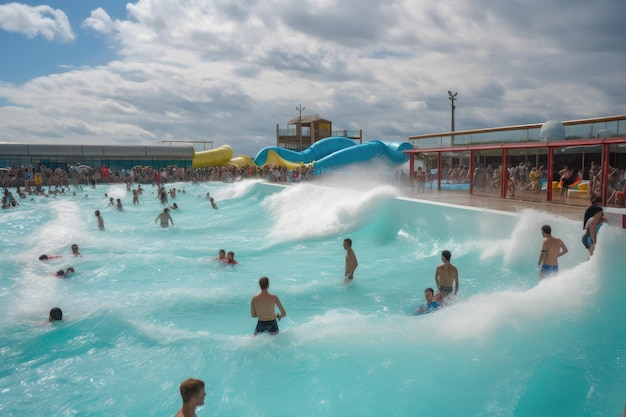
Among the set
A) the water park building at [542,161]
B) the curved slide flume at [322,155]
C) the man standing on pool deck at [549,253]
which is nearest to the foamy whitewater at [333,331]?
the man standing on pool deck at [549,253]

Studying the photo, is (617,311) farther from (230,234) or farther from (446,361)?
(230,234)

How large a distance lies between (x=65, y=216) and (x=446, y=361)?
659 inches

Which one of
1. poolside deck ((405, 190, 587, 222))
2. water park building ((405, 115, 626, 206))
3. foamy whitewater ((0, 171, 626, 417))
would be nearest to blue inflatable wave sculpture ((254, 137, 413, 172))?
water park building ((405, 115, 626, 206))

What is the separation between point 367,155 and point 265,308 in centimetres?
2228

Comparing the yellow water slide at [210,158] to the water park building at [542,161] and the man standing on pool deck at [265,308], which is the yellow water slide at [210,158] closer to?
the water park building at [542,161]

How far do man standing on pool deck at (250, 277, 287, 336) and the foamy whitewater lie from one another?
15cm

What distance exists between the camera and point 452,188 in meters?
15.5

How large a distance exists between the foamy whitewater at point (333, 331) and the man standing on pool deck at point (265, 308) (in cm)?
15

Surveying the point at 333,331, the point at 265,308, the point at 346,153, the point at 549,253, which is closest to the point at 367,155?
the point at 346,153

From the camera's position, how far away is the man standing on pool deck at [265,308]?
5.34 meters

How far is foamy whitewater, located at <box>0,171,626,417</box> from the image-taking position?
14.2 feet

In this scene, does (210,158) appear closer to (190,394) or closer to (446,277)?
(446,277)

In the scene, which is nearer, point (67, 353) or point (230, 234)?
point (67, 353)

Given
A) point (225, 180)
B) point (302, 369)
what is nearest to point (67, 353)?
point (302, 369)
